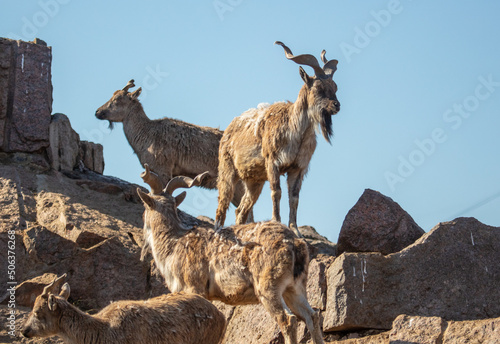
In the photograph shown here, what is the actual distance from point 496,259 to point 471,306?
0.75 meters

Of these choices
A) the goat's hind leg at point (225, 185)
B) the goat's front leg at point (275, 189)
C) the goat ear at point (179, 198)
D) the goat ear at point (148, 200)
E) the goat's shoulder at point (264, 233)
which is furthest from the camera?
the goat's hind leg at point (225, 185)

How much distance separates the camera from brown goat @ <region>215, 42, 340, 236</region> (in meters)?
12.7

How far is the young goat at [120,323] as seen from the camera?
27.7ft

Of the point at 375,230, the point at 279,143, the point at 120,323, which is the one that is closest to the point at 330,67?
the point at 279,143

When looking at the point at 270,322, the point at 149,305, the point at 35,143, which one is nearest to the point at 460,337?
the point at 270,322

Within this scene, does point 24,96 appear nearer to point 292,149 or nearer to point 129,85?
point 129,85

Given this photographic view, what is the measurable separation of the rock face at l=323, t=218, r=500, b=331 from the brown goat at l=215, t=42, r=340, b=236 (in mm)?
2415

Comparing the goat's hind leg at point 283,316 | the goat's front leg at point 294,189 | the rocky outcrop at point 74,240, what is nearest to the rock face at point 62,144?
the rocky outcrop at point 74,240

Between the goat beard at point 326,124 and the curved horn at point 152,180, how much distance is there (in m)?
2.80

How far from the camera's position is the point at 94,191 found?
565 inches

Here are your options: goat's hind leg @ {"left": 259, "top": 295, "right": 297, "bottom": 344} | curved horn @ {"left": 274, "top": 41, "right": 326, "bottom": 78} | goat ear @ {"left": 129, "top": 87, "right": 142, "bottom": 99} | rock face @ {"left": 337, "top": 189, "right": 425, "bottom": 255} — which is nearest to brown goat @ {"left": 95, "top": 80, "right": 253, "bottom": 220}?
goat ear @ {"left": 129, "top": 87, "right": 142, "bottom": 99}

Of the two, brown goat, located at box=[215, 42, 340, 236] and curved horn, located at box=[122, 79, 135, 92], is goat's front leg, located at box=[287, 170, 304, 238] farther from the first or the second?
curved horn, located at box=[122, 79, 135, 92]

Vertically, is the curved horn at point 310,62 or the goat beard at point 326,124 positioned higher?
the curved horn at point 310,62

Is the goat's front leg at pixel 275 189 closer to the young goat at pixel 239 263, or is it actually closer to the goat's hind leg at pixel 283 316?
the young goat at pixel 239 263
